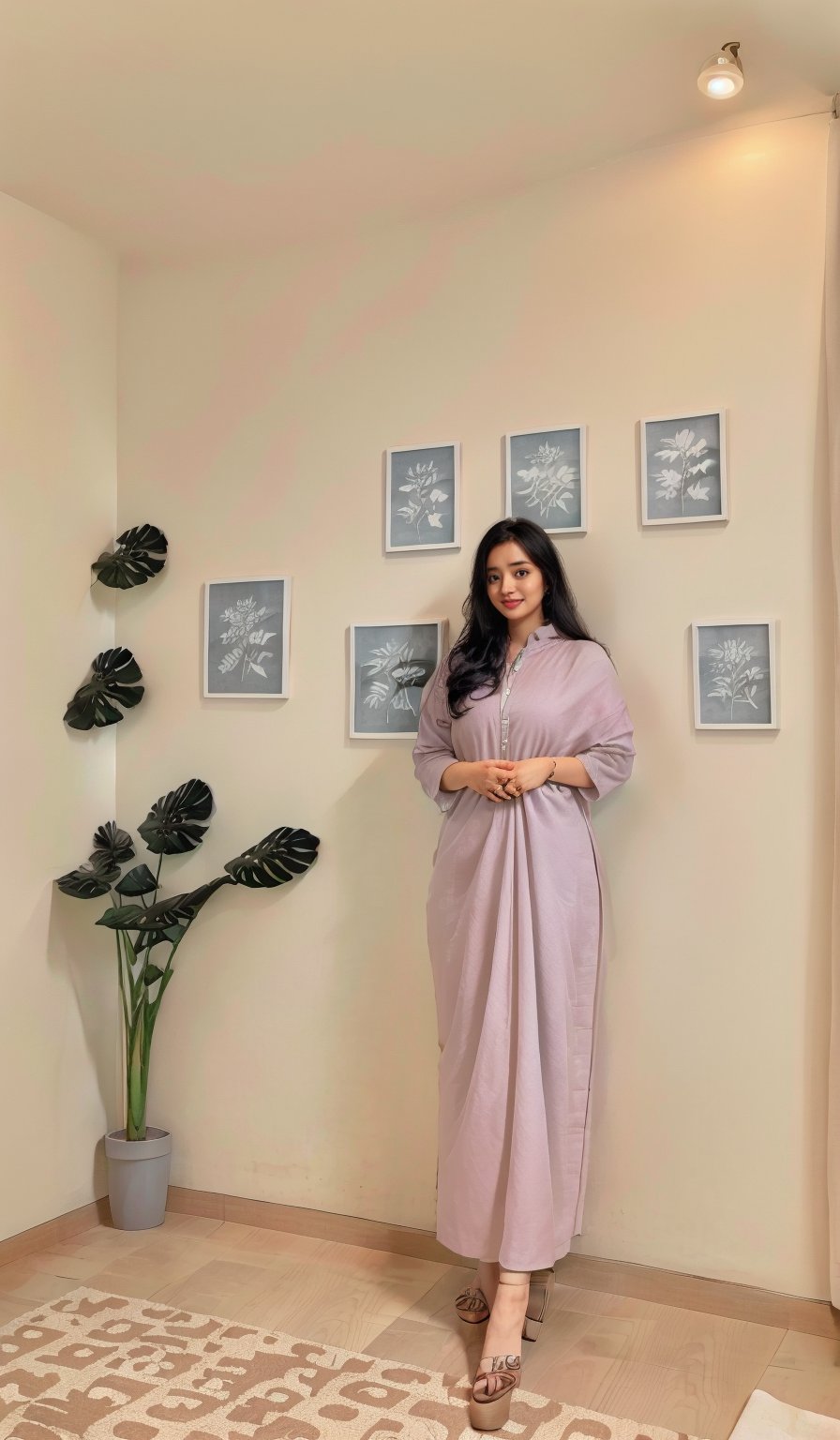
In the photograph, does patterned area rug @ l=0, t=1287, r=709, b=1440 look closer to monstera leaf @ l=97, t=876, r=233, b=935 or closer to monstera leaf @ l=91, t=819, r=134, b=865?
monstera leaf @ l=97, t=876, r=233, b=935

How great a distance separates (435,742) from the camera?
267cm

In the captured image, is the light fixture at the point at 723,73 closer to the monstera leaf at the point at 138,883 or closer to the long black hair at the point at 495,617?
the long black hair at the point at 495,617

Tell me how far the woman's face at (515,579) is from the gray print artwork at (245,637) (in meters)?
0.74

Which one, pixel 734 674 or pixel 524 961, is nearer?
pixel 524 961

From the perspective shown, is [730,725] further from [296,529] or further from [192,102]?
[192,102]

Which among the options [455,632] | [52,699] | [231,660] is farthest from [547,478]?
[52,699]

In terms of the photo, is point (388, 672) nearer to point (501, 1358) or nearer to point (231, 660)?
point (231, 660)

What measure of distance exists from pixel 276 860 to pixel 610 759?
36.8 inches

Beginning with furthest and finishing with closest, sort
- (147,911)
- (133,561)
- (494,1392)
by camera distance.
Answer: (133,561)
(147,911)
(494,1392)

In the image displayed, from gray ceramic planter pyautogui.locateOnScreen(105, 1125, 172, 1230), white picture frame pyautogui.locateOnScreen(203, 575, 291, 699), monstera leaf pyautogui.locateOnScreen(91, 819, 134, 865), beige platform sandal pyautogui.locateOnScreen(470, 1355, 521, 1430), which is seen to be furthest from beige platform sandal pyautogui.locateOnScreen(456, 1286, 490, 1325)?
white picture frame pyautogui.locateOnScreen(203, 575, 291, 699)

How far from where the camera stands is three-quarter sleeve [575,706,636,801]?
247 cm

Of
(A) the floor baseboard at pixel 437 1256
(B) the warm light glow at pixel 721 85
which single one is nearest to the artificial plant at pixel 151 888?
(A) the floor baseboard at pixel 437 1256

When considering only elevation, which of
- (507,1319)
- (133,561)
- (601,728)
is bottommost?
(507,1319)

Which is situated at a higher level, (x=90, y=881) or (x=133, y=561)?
(x=133, y=561)
